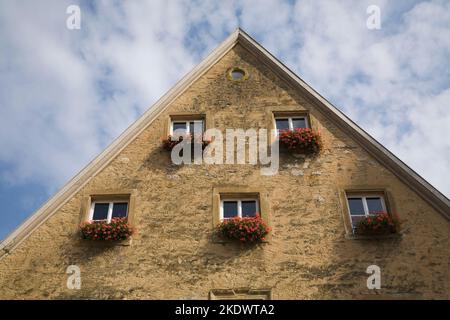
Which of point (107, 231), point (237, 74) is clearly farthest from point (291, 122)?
point (107, 231)

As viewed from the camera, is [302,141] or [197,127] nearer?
[302,141]

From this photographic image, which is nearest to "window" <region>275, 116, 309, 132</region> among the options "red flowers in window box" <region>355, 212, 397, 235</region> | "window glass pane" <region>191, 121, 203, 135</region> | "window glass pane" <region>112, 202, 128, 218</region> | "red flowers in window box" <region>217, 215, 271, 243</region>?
"window glass pane" <region>191, 121, 203, 135</region>

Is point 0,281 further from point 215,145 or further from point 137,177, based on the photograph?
point 215,145

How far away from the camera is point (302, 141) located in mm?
11852

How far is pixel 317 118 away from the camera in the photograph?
12.8 meters

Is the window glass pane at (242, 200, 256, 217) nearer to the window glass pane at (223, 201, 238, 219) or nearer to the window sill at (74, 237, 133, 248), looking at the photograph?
the window glass pane at (223, 201, 238, 219)

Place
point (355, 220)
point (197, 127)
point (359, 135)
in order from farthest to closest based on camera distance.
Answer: point (197, 127)
point (359, 135)
point (355, 220)

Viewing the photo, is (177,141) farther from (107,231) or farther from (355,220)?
(355,220)

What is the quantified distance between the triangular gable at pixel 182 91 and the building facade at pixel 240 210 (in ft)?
0.11

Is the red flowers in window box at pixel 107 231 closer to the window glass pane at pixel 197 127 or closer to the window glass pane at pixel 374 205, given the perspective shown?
the window glass pane at pixel 197 127

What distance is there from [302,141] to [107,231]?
203 inches

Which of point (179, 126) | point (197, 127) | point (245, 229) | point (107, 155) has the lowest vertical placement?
point (245, 229)

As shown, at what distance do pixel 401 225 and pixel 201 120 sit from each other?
18.9 feet
